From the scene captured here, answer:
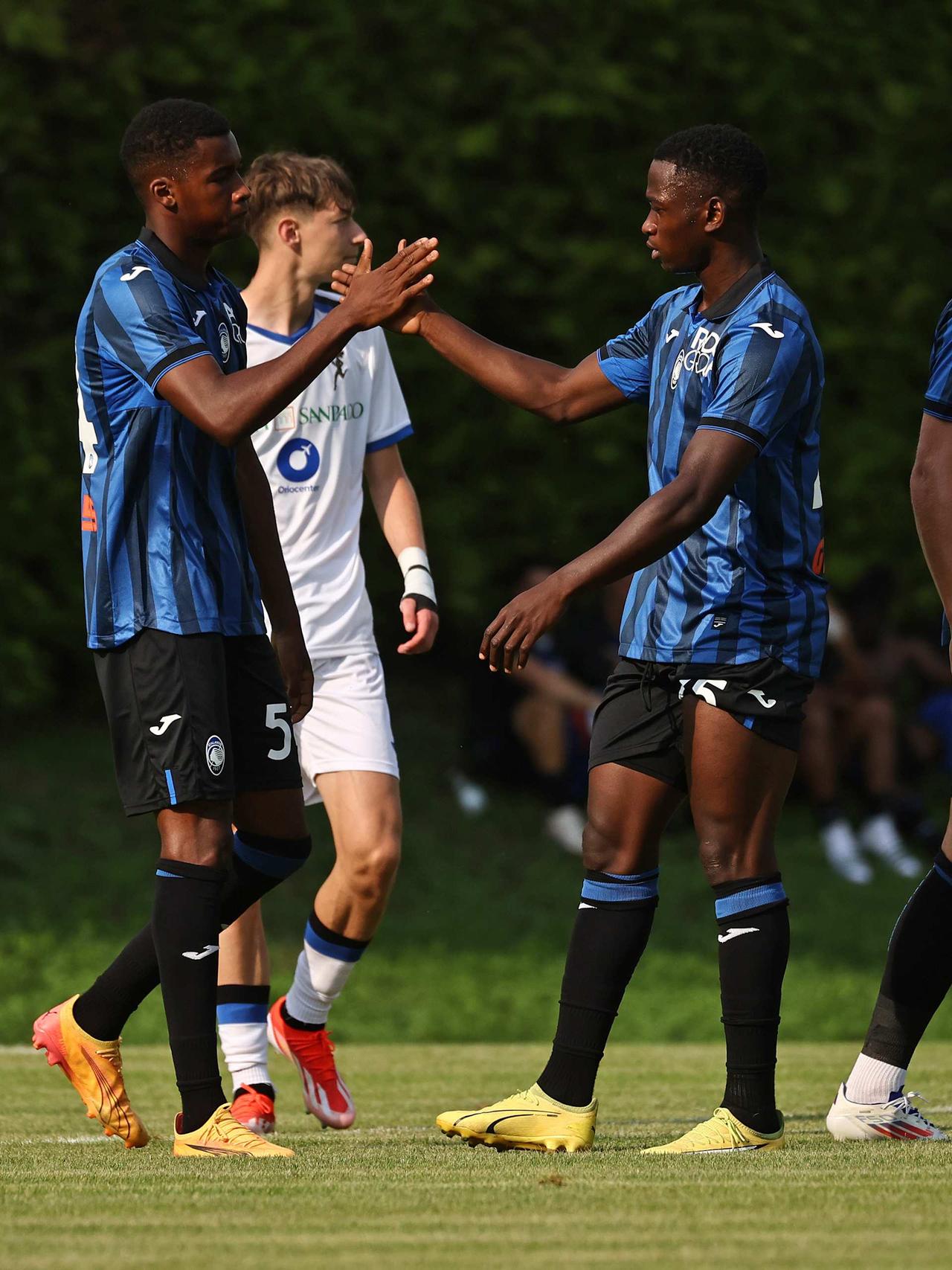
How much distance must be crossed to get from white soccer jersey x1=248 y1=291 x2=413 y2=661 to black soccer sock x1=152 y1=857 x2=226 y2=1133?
61.4 inches

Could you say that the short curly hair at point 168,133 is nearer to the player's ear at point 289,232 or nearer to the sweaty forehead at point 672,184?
the sweaty forehead at point 672,184

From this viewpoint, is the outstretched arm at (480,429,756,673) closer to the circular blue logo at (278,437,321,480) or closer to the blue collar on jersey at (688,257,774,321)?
the blue collar on jersey at (688,257,774,321)

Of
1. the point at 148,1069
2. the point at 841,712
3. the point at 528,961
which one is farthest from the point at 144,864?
the point at 841,712

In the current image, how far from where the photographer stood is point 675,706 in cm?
469

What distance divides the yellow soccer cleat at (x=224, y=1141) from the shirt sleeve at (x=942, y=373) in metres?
2.24

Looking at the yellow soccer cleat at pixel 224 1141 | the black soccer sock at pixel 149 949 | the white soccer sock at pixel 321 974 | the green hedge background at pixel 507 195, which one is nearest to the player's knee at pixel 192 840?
the black soccer sock at pixel 149 949

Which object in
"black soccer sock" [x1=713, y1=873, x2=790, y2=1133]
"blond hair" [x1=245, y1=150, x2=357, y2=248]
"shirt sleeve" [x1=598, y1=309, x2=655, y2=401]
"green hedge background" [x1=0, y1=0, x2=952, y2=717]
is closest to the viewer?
"black soccer sock" [x1=713, y1=873, x2=790, y2=1133]

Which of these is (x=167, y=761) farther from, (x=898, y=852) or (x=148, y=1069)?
(x=898, y=852)

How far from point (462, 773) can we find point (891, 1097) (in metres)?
6.97

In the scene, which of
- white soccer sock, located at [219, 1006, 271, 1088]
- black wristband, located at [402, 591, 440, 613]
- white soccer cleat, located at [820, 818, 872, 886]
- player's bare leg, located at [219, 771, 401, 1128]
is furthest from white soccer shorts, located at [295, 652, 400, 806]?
white soccer cleat, located at [820, 818, 872, 886]

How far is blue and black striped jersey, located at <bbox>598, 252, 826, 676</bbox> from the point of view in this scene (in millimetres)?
4582

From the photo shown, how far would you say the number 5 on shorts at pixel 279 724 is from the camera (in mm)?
4820

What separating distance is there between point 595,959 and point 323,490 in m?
1.93

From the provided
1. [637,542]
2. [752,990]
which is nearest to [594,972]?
[752,990]
